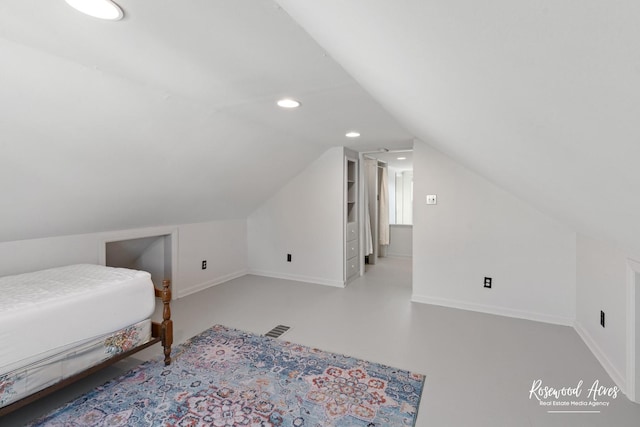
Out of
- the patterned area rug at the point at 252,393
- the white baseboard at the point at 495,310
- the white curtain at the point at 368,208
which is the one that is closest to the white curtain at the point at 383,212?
the white curtain at the point at 368,208

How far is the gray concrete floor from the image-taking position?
1940 mm

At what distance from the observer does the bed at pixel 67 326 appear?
5.73 ft

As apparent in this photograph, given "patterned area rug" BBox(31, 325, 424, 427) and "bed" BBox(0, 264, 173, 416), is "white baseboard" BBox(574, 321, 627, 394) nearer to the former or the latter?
"patterned area rug" BBox(31, 325, 424, 427)

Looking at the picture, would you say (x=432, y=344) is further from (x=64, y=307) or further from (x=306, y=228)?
(x=64, y=307)

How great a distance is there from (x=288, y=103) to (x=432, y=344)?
228 centimetres

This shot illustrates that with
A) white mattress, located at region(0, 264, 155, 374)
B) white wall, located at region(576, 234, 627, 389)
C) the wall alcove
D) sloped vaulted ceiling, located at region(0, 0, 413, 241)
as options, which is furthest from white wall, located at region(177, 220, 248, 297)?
white wall, located at region(576, 234, 627, 389)

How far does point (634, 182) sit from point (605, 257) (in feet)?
7.25

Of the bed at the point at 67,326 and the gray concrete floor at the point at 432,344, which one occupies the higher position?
the bed at the point at 67,326

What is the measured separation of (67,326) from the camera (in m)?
1.95

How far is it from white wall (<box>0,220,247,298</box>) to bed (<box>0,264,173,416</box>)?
344mm

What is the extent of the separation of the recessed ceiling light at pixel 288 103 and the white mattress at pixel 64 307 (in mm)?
1627

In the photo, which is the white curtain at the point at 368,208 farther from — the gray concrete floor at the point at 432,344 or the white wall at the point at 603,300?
the white wall at the point at 603,300

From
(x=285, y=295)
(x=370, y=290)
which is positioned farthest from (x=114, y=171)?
(x=370, y=290)

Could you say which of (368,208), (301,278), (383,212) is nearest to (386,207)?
(383,212)
